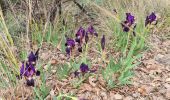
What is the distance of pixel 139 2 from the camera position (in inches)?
190

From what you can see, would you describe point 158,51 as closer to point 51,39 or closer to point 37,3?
point 51,39

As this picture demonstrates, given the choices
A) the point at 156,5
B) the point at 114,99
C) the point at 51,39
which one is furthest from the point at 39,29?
the point at 156,5

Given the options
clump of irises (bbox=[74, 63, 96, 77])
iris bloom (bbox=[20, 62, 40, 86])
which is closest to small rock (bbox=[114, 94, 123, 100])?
clump of irises (bbox=[74, 63, 96, 77])

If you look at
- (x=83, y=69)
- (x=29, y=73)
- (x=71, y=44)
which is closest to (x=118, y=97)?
(x=83, y=69)

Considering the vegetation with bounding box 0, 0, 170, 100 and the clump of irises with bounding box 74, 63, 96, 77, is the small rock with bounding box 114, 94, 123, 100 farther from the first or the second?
the clump of irises with bounding box 74, 63, 96, 77

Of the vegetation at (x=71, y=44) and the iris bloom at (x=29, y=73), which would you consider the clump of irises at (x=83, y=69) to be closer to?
the vegetation at (x=71, y=44)

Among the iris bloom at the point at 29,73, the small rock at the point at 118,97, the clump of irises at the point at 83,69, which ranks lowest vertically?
the small rock at the point at 118,97

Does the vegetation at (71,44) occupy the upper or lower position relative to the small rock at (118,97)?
Result: upper

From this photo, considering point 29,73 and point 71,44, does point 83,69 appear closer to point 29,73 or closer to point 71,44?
point 71,44

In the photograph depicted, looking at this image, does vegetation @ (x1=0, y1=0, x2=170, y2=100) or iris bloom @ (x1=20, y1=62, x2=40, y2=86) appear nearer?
iris bloom @ (x1=20, y1=62, x2=40, y2=86)

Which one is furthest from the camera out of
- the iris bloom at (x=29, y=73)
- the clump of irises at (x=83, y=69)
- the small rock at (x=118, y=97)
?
the small rock at (x=118, y=97)

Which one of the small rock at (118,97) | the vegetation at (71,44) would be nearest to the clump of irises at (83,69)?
the vegetation at (71,44)

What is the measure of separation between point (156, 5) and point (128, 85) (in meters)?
2.44

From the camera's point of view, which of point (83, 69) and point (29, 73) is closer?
point (29, 73)
